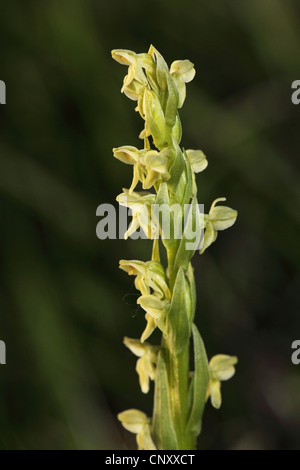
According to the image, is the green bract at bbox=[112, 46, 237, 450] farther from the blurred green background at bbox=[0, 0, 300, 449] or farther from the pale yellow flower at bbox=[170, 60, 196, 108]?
the blurred green background at bbox=[0, 0, 300, 449]

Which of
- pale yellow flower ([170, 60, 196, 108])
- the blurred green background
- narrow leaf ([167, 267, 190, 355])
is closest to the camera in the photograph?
narrow leaf ([167, 267, 190, 355])

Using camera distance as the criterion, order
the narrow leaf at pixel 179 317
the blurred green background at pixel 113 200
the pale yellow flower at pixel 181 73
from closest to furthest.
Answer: the narrow leaf at pixel 179 317, the pale yellow flower at pixel 181 73, the blurred green background at pixel 113 200

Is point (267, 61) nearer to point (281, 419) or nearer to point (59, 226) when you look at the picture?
point (59, 226)

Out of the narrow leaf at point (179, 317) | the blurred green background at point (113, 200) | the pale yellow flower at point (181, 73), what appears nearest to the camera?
the narrow leaf at point (179, 317)

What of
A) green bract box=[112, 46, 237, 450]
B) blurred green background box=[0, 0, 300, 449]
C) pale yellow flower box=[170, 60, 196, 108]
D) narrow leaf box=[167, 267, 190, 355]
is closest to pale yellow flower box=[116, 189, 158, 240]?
green bract box=[112, 46, 237, 450]

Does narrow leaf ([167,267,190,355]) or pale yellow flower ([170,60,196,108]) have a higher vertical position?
pale yellow flower ([170,60,196,108])

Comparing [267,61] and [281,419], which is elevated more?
[267,61]

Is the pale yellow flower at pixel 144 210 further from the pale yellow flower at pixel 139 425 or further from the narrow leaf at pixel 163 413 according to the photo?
the pale yellow flower at pixel 139 425

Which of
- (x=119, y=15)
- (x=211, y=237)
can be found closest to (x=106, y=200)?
(x=119, y=15)

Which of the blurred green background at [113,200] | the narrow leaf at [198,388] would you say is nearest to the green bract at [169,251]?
the narrow leaf at [198,388]
